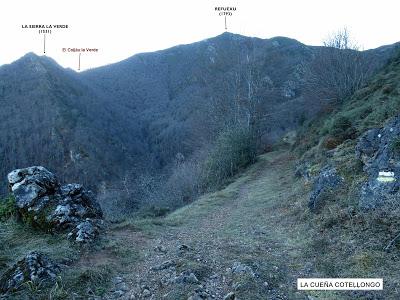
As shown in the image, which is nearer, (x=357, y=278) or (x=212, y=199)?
(x=357, y=278)

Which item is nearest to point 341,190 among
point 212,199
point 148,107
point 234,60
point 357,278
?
point 357,278

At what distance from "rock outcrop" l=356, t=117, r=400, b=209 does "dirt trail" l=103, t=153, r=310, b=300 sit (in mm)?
1649

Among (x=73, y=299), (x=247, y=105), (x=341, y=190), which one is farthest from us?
(x=247, y=105)

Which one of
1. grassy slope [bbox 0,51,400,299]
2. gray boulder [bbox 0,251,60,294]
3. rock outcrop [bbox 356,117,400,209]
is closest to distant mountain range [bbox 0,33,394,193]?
grassy slope [bbox 0,51,400,299]

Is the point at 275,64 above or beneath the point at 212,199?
above

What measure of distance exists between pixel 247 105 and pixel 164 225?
62.0 ft

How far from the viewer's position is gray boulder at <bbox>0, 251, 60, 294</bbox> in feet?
19.3

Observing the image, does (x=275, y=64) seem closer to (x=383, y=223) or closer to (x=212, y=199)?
(x=212, y=199)

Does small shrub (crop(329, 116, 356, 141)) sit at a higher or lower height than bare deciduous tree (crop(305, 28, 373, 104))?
lower

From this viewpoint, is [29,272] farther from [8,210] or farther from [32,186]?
[8,210]

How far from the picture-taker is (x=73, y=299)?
566 cm

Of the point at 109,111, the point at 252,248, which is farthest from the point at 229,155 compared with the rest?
the point at 109,111

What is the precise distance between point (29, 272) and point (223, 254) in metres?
3.54

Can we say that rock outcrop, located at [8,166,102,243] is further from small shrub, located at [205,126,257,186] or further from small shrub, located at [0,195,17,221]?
small shrub, located at [205,126,257,186]
